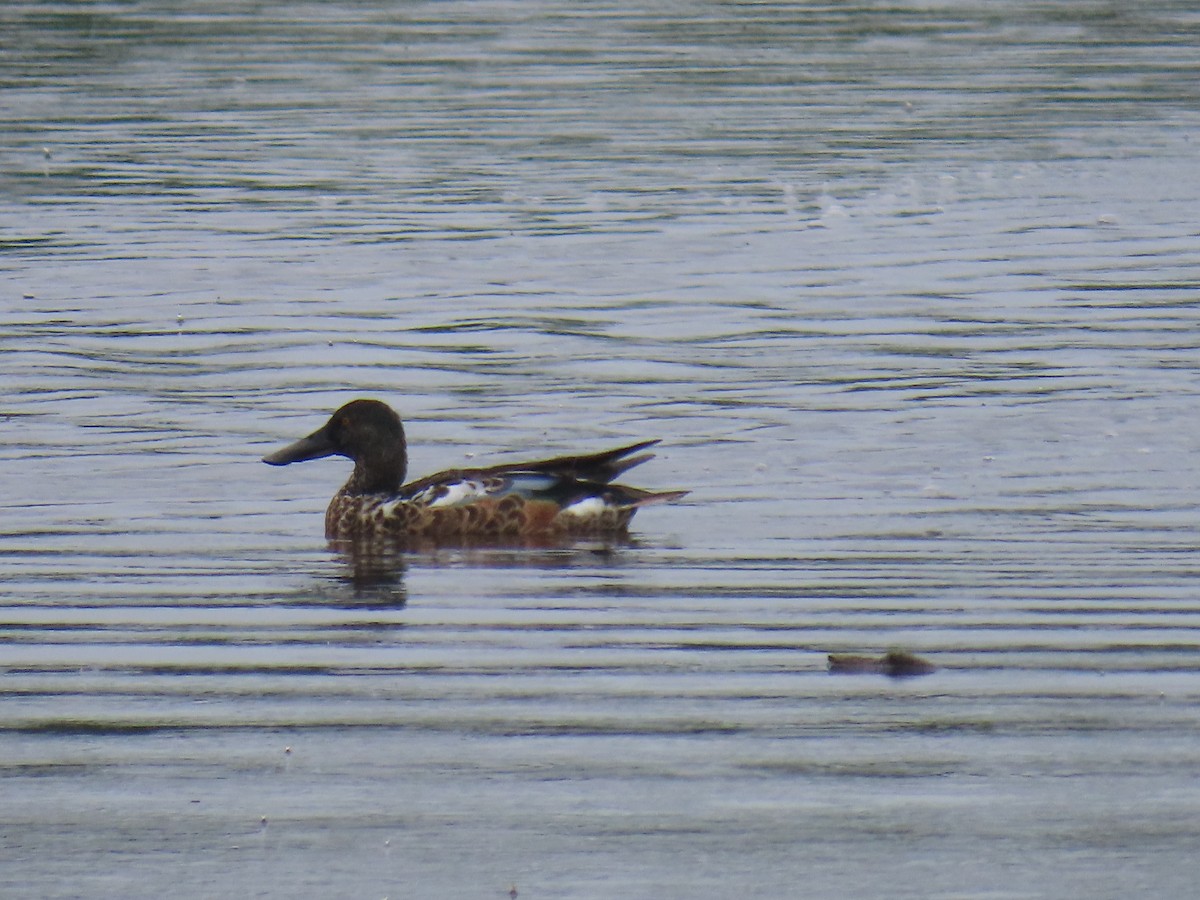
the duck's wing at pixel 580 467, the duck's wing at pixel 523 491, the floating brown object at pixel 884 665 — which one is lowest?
the floating brown object at pixel 884 665

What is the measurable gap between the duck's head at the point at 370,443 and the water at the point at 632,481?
38 cm

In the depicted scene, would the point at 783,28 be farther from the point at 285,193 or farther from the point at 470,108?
the point at 285,193

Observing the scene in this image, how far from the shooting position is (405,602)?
31.3ft

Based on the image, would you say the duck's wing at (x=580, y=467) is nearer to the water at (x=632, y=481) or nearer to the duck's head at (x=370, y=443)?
the water at (x=632, y=481)

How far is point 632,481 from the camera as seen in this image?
1309 cm

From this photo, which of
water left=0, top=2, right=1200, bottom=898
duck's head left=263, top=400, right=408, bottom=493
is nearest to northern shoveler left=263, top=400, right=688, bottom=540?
water left=0, top=2, right=1200, bottom=898

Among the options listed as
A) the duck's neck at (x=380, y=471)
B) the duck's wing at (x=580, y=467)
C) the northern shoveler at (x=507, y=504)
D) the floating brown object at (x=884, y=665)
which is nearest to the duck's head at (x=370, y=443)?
the duck's neck at (x=380, y=471)

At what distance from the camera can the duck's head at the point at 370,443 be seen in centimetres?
1201

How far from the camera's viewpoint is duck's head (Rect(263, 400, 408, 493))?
39.4 feet

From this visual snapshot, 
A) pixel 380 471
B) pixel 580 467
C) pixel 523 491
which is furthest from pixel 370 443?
pixel 580 467

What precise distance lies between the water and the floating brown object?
0.08 m

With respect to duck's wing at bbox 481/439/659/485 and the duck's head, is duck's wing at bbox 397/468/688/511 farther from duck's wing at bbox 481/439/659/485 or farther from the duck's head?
the duck's head

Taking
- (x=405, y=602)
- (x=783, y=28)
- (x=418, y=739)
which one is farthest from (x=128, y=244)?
(x=783, y=28)

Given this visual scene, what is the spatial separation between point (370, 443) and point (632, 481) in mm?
1556
